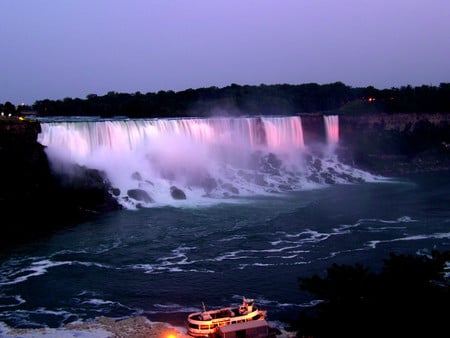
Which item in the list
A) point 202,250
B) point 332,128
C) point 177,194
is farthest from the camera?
point 332,128

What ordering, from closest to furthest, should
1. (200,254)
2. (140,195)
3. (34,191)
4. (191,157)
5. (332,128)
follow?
(200,254)
(34,191)
(140,195)
(191,157)
(332,128)

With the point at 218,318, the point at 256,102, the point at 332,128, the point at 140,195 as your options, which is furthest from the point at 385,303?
the point at 256,102

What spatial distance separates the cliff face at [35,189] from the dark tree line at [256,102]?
24.8m

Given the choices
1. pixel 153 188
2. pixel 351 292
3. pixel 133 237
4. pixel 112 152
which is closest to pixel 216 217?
pixel 133 237

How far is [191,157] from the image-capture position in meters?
35.0

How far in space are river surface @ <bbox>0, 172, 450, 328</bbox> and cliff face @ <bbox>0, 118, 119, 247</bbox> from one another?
196 cm

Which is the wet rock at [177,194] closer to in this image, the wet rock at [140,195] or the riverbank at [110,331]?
the wet rock at [140,195]

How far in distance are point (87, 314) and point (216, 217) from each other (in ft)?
37.6

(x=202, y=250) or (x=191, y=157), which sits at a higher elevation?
(x=191, y=157)

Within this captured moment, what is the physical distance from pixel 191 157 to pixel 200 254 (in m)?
16.9

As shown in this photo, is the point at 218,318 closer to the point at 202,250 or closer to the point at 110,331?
the point at 110,331

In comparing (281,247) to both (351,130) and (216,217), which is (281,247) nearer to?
(216,217)

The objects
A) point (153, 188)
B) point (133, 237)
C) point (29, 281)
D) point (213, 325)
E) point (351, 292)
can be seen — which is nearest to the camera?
point (351, 292)

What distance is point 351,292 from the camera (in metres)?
7.00
